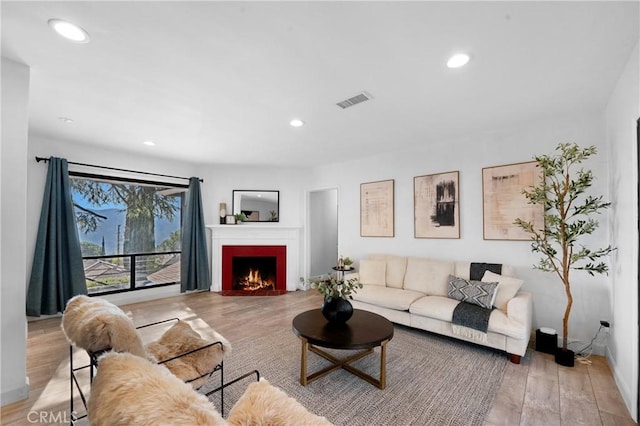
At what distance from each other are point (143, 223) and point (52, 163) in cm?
154

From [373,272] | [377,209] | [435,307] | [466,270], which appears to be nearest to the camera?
[435,307]

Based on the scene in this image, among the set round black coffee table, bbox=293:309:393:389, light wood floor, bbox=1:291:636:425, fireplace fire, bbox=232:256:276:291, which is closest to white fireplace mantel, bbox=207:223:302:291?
fireplace fire, bbox=232:256:276:291

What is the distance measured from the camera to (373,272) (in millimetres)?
4219

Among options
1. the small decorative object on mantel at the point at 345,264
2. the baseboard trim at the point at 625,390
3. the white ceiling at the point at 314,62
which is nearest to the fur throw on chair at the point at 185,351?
the white ceiling at the point at 314,62

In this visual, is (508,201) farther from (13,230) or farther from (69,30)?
(13,230)

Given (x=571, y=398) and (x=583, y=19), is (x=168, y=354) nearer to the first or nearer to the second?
(x=571, y=398)

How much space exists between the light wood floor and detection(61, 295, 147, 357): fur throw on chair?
3.54 feet

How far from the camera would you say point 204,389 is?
2246 mm

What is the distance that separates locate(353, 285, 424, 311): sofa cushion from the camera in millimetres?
3420

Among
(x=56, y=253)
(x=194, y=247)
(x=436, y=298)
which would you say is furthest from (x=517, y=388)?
(x=56, y=253)

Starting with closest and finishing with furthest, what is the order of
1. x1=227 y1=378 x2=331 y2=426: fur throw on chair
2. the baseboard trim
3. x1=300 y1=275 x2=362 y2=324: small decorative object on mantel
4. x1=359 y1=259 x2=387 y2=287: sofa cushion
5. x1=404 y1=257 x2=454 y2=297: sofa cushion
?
x1=227 y1=378 x2=331 y2=426: fur throw on chair < the baseboard trim < x1=300 y1=275 x2=362 y2=324: small decorative object on mantel < x1=404 y1=257 x2=454 y2=297: sofa cushion < x1=359 y1=259 x2=387 y2=287: sofa cushion

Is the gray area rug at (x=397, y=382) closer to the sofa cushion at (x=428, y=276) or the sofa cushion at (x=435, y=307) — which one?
the sofa cushion at (x=435, y=307)

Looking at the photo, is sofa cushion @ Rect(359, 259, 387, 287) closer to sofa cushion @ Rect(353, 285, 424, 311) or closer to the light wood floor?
sofa cushion @ Rect(353, 285, 424, 311)

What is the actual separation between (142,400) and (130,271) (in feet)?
15.8
